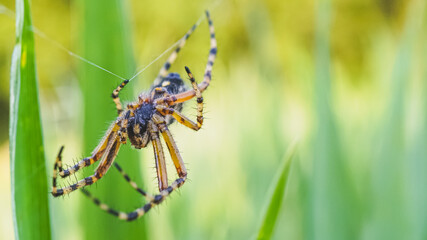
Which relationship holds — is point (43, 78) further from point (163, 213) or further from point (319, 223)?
point (319, 223)

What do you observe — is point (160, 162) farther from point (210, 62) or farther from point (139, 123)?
point (210, 62)

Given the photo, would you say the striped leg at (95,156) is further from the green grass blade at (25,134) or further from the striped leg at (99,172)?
the green grass blade at (25,134)

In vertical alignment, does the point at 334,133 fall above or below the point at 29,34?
below

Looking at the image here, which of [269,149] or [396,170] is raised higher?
[269,149]

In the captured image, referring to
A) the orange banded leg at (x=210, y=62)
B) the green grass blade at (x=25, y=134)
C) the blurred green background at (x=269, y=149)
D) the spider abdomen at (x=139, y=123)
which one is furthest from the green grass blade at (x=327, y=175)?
the green grass blade at (x=25, y=134)

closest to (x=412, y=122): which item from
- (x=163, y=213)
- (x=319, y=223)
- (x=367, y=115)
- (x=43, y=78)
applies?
(x=367, y=115)

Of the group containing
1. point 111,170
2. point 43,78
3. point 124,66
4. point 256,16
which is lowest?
point 111,170

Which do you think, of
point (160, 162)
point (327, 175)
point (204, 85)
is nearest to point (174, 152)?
point (160, 162)
